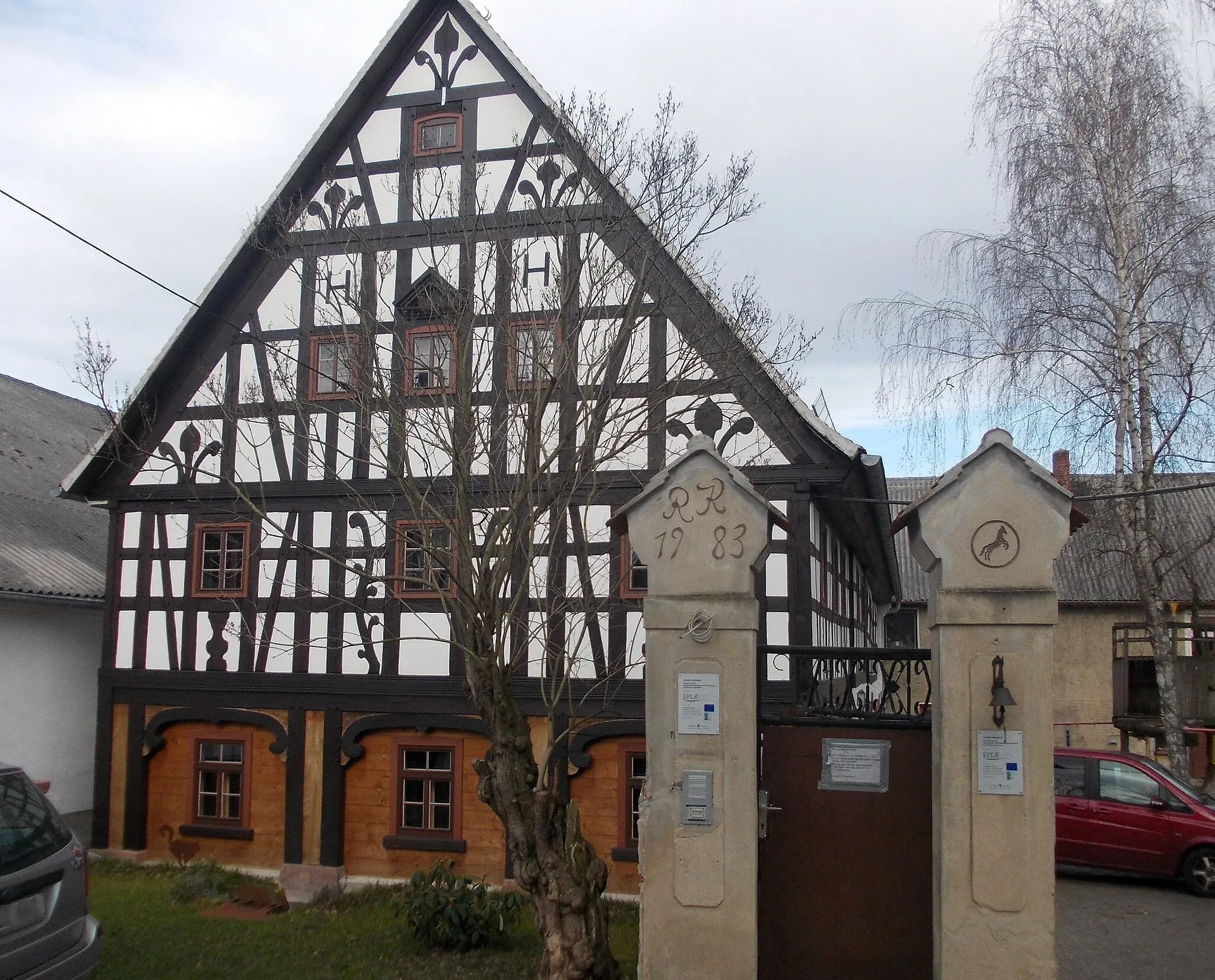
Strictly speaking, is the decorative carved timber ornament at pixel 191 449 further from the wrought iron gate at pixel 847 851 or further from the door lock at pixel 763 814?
the door lock at pixel 763 814

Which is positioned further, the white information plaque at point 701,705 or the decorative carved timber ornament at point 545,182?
the decorative carved timber ornament at point 545,182

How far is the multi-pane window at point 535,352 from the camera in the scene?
28.8 ft

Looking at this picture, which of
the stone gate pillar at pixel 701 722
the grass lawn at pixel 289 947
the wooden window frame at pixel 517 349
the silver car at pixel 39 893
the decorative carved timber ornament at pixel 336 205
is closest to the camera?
the silver car at pixel 39 893

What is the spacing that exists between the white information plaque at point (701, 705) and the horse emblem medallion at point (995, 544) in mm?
1740

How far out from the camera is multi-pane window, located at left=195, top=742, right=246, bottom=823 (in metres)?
13.8

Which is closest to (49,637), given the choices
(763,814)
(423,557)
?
(423,557)

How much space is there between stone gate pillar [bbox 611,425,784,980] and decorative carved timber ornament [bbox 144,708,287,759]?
26.2 feet

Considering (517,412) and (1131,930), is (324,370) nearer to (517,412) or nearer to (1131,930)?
(517,412)

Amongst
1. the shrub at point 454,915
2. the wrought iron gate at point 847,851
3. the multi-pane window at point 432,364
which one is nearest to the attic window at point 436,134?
the multi-pane window at point 432,364

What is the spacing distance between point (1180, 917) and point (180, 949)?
9405 millimetres

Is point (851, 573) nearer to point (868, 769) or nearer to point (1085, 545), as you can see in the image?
point (1085, 545)

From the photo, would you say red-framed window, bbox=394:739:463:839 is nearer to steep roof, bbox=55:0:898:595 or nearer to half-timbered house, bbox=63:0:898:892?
half-timbered house, bbox=63:0:898:892

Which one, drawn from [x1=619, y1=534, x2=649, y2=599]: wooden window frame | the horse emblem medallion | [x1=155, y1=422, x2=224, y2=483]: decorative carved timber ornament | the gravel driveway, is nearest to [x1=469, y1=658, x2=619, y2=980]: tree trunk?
the horse emblem medallion

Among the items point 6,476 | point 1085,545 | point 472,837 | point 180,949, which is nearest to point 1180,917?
point 1085,545
